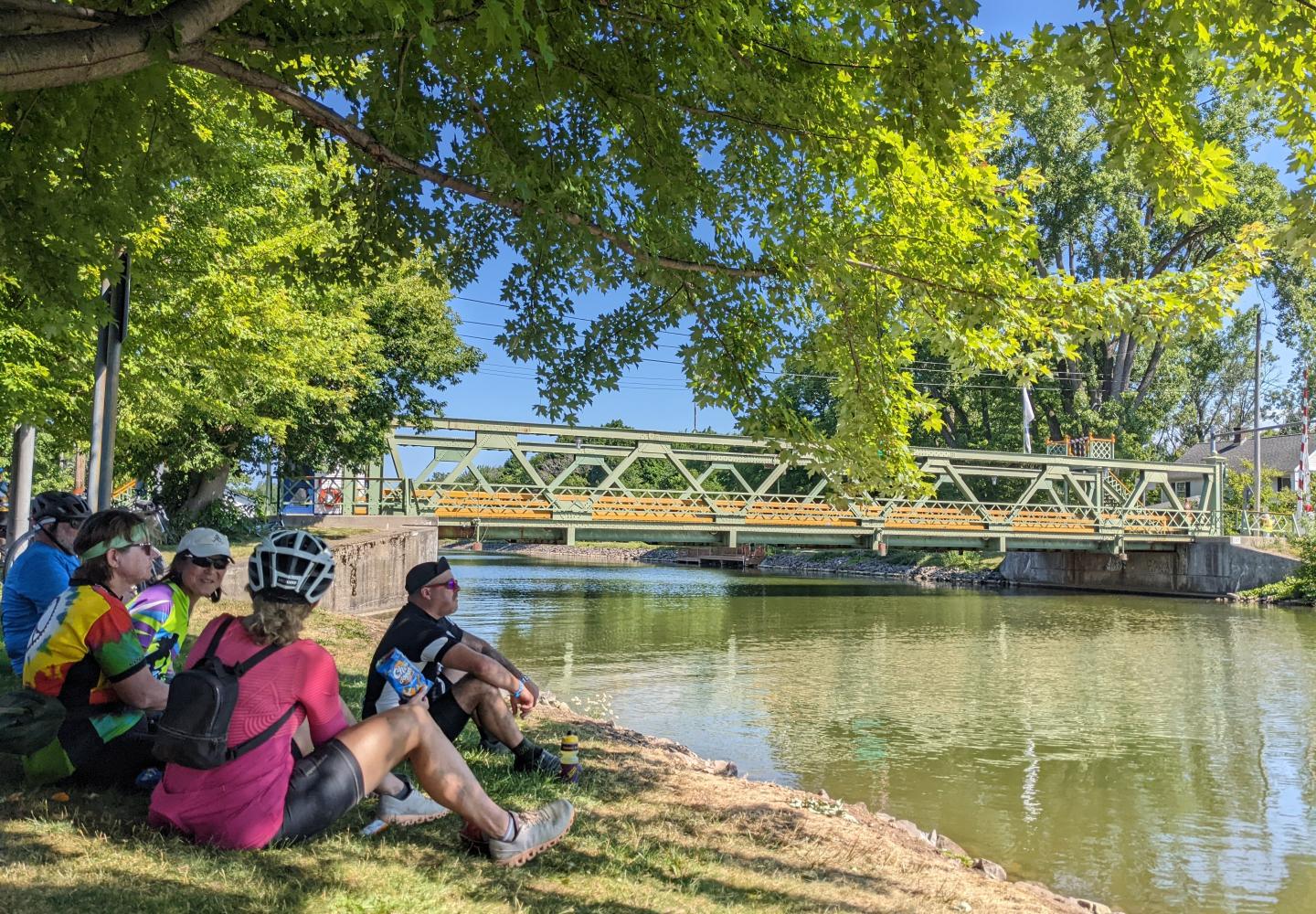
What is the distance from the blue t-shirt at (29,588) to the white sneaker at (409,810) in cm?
204

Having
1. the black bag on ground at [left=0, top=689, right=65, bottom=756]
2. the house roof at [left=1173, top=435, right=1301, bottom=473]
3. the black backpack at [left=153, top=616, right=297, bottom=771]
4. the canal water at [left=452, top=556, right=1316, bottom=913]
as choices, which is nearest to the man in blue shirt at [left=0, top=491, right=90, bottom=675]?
the black bag on ground at [left=0, top=689, right=65, bottom=756]

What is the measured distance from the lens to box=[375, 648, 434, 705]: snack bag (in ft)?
13.9

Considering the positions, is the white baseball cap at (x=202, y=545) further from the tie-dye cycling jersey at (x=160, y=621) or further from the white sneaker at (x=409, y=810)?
the white sneaker at (x=409, y=810)

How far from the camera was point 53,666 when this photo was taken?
3650 mm

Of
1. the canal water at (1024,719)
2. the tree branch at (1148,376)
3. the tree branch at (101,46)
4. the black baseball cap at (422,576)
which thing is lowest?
the canal water at (1024,719)

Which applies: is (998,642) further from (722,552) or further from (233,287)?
(722,552)

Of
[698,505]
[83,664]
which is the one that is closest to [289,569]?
[83,664]

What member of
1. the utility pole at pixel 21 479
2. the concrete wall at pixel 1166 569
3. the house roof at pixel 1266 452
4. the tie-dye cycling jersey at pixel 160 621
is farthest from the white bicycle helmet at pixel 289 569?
the house roof at pixel 1266 452

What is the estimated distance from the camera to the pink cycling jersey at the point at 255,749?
311cm

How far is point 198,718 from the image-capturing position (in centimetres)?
297

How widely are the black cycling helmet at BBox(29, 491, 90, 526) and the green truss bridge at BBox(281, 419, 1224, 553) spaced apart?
55.8 ft

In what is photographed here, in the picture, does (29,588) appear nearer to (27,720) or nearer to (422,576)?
(27,720)

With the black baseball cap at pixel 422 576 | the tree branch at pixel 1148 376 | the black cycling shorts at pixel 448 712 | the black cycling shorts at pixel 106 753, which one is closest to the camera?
the black cycling shorts at pixel 106 753

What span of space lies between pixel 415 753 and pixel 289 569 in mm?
781
